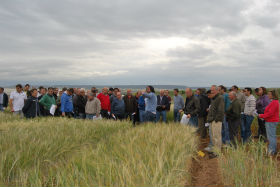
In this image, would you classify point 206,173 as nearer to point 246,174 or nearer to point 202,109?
point 246,174

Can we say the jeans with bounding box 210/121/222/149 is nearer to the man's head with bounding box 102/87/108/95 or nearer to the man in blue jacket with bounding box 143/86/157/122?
the man in blue jacket with bounding box 143/86/157/122

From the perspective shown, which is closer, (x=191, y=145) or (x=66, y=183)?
(x=66, y=183)

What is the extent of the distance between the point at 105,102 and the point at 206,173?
6190 millimetres

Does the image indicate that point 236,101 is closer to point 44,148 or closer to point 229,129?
point 229,129

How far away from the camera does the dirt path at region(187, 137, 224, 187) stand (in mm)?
4317

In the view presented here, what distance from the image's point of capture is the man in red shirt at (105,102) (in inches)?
395

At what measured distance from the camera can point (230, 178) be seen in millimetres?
4109

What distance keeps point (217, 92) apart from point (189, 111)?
6.50 feet

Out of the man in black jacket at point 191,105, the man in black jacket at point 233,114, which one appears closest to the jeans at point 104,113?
the man in black jacket at point 191,105

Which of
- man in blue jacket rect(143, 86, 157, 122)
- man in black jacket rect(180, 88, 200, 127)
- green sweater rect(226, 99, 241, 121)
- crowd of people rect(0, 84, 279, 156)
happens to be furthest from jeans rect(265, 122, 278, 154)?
man in blue jacket rect(143, 86, 157, 122)

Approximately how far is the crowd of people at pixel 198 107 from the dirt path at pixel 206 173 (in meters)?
1.03

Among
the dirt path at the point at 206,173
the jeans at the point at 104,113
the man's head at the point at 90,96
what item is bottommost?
the dirt path at the point at 206,173

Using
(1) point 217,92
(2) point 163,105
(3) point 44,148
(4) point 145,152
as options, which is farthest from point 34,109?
(1) point 217,92

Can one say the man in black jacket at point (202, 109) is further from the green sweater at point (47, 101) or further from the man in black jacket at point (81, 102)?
the green sweater at point (47, 101)
